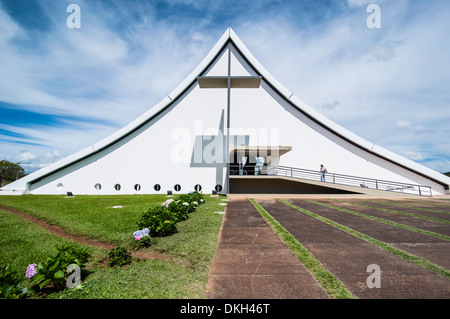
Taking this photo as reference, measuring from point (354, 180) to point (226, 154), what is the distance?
Result: 1195 cm

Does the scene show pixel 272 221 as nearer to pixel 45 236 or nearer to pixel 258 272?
pixel 258 272

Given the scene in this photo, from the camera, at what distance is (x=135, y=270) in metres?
2.99

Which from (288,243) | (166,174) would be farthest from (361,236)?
(166,174)

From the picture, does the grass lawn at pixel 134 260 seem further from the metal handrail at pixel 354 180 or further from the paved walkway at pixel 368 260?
the metal handrail at pixel 354 180

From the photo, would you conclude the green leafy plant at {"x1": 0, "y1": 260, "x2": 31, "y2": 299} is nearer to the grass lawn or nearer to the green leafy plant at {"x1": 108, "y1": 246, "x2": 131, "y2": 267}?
the grass lawn

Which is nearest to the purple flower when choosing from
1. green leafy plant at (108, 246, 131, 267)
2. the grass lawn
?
the grass lawn

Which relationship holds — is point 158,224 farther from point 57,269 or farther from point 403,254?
point 403,254

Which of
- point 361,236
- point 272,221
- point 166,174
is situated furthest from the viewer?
point 166,174

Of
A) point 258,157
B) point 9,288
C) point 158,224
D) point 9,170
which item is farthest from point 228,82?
point 9,170

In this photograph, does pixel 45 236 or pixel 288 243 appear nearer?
pixel 288 243

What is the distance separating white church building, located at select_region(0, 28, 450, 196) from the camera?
665 inches

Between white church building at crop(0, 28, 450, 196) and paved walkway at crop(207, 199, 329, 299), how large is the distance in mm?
11877

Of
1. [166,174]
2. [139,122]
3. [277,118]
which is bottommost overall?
[166,174]
